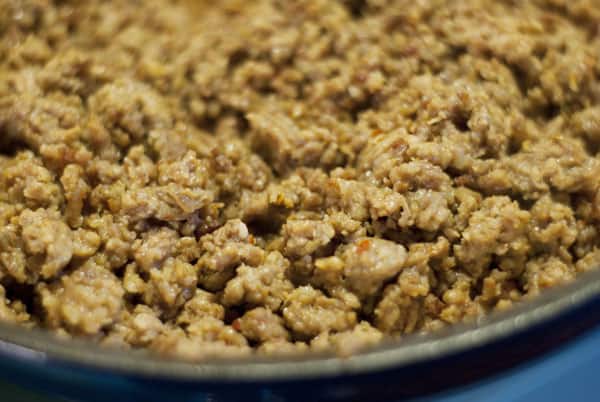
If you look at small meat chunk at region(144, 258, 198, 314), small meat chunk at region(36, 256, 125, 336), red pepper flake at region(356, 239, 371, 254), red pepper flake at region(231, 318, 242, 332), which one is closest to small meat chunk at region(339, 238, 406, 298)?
red pepper flake at region(356, 239, 371, 254)

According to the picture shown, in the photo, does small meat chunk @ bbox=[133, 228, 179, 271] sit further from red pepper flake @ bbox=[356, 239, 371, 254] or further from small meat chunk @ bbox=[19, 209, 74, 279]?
red pepper flake @ bbox=[356, 239, 371, 254]

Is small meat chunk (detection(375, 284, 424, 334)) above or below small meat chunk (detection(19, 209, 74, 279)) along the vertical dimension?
below

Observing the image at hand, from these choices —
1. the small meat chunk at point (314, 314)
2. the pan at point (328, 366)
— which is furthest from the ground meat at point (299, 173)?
the pan at point (328, 366)

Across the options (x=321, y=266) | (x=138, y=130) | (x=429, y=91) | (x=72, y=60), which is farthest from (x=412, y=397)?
(x=72, y=60)

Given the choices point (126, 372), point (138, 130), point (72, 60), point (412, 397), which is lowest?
point (412, 397)

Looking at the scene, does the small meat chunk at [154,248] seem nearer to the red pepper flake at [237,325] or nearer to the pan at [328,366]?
the red pepper flake at [237,325]

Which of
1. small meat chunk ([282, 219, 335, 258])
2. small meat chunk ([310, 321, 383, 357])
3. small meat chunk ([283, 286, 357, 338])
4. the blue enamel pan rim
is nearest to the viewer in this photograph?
the blue enamel pan rim

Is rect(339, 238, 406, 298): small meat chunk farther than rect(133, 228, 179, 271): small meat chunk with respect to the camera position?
No

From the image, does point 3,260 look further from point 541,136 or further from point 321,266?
point 541,136
